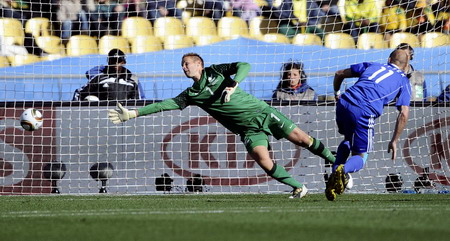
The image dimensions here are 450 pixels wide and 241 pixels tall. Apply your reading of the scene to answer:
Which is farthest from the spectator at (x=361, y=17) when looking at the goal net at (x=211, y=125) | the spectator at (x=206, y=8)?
the spectator at (x=206, y=8)

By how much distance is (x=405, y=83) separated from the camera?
8.23 m

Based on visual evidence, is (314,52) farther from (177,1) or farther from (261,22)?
(177,1)

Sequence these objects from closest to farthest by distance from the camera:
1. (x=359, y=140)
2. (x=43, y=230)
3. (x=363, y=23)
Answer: (x=43, y=230), (x=359, y=140), (x=363, y=23)

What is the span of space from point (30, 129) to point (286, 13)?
15.2 feet

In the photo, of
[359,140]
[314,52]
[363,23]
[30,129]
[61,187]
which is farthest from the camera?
[363,23]

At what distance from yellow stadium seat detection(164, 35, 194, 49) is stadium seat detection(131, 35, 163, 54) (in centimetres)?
14

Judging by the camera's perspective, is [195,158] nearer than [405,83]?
No

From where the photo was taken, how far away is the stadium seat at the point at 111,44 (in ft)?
42.5

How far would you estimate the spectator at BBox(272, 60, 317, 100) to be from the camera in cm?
1148

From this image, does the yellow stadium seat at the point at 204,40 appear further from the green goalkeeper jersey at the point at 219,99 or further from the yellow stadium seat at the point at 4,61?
the green goalkeeper jersey at the point at 219,99

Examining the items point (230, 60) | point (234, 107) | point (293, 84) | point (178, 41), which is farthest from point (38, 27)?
point (234, 107)

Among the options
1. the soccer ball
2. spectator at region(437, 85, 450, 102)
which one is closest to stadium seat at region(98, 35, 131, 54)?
the soccer ball

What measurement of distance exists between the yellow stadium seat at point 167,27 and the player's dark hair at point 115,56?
6.75 ft

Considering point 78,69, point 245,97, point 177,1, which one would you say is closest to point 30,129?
point 78,69
